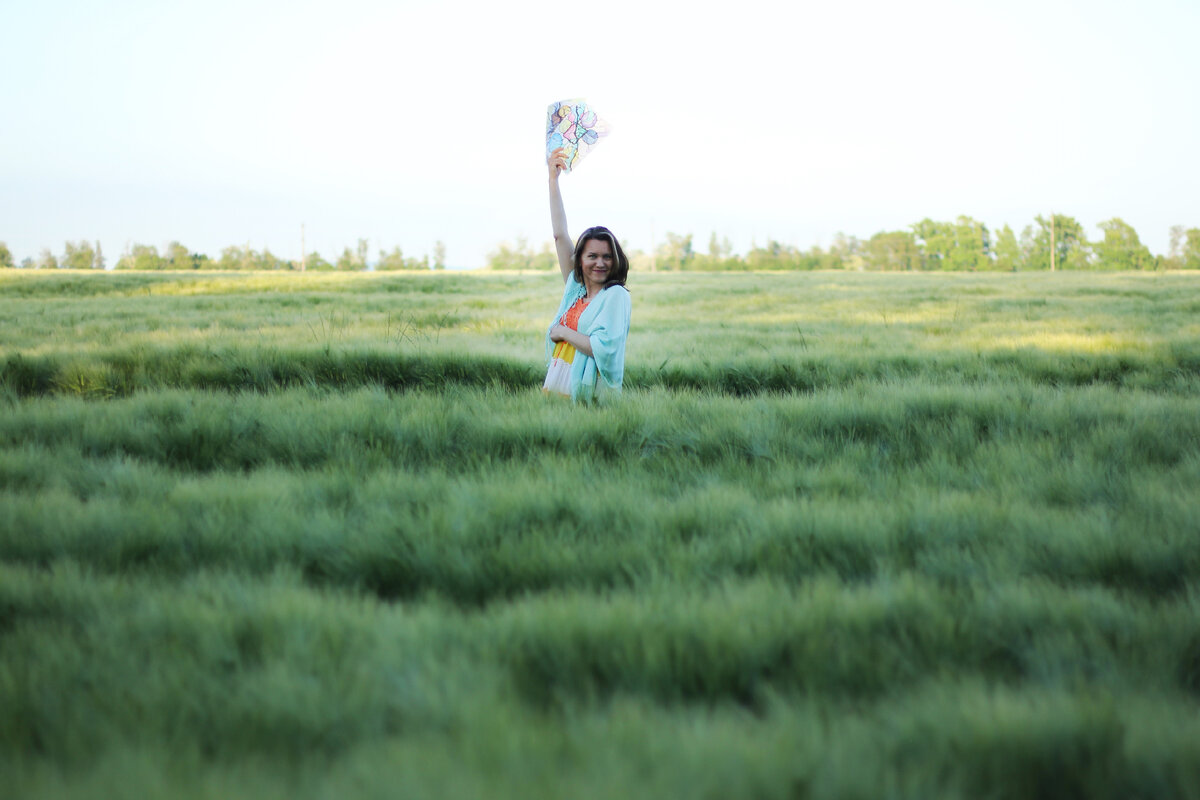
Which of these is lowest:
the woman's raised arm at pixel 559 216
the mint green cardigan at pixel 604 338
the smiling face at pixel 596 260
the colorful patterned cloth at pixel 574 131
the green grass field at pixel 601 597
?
the green grass field at pixel 601 597

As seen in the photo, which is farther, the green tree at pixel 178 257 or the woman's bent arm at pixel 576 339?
the green tree at pixel 178 257

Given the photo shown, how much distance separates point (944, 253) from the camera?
257 feet

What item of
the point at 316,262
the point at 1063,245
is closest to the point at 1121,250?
the point at 1063,245

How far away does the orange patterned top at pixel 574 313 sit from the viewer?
4.54 metres

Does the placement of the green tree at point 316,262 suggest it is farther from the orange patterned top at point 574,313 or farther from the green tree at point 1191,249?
the green tree at point 1191,249

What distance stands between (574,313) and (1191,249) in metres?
83.2

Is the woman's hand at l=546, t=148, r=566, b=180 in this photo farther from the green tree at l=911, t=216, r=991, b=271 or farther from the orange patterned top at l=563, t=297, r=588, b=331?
the green tree at l=911, t=216, r=991, b=271

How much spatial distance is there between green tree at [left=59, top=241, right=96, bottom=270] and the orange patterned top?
66.8m

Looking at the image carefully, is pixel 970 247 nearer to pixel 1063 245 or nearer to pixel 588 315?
pixel 1063 245

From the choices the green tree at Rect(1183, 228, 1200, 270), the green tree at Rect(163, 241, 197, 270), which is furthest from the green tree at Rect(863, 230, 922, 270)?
the green tree at Rect(163, 241, 197, 270)

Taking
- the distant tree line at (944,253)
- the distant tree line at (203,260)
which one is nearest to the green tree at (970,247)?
the distant tree line at (944,253)

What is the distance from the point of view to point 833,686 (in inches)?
50.6

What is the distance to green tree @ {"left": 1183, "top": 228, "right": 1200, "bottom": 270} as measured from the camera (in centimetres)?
6500

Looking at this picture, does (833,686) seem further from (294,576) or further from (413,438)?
(413,438)
